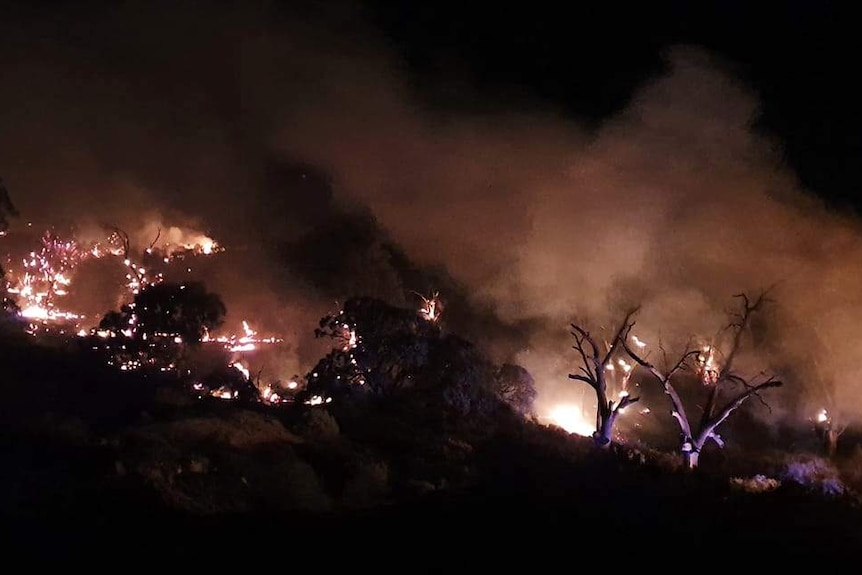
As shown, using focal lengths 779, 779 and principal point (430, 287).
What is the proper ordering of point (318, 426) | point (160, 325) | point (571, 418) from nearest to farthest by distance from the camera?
point (318, 426) < point (160, 325) < point (571, 418)

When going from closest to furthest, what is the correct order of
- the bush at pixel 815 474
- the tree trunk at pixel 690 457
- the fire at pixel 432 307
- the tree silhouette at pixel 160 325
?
the bush at pixel 815 474 < the tree trunk at pixel 690 457 < the tree silhouette at pixel 160 325 < the fire at pixel 432 307

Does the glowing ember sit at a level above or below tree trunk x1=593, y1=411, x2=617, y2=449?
above

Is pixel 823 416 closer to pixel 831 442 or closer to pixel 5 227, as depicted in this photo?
pixel 831 442

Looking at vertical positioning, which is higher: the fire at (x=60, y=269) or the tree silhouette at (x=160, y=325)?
the fire at (x=60, y=269)

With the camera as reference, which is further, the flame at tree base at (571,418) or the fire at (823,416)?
the flame at tree base at (571,418)

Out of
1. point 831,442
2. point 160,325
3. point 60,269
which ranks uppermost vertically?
point 60,269

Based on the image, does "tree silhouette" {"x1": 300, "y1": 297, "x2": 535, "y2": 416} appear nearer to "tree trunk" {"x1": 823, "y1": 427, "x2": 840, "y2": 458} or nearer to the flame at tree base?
the flame at tree base

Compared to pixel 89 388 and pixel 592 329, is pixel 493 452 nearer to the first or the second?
pixel 89 388

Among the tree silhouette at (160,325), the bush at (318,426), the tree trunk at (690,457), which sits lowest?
the bush at (318,426)

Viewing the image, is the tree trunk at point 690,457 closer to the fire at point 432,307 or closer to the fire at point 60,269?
the fire at point 432,307

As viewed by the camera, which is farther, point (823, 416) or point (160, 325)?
point (823, 416)

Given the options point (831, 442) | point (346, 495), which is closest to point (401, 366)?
point (346, 495)

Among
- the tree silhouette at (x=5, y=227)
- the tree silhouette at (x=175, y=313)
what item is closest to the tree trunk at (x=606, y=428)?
the tree silhouette at (x=175, y=313)

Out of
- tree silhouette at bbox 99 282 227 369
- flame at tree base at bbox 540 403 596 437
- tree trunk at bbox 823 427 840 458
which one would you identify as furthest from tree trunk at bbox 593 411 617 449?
tree silhouette at bbox 99 282 227 369
